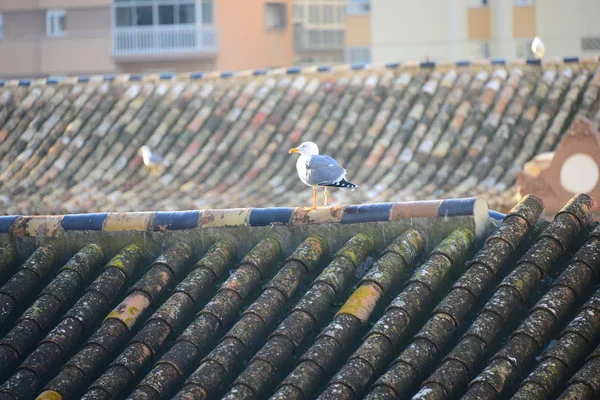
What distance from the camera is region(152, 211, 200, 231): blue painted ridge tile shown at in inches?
394

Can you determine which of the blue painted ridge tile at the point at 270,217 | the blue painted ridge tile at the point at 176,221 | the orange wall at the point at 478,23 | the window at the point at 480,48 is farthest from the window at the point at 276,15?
the blue painted ridge tile at the point at 270,217

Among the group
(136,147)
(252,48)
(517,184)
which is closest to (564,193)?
(517,184)

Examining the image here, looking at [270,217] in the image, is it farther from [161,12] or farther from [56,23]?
[56,23]

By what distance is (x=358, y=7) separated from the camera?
47.3 m

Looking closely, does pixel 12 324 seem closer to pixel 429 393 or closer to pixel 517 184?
pixel 429 393

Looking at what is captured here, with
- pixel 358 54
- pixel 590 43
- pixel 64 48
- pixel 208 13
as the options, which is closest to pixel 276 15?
pixel 208 13

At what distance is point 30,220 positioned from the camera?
10562 mm

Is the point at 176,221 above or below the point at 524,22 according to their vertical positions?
below

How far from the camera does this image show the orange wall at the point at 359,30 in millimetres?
46938

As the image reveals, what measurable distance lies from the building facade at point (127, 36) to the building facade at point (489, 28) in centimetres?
722

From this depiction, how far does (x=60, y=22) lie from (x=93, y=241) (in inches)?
1652

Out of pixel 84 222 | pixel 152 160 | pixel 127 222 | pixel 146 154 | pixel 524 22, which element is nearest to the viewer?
pixel 127 222

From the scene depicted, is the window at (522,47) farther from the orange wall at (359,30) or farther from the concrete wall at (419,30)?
the orange wall at (359,30)

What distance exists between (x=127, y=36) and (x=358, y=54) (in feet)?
29.8
